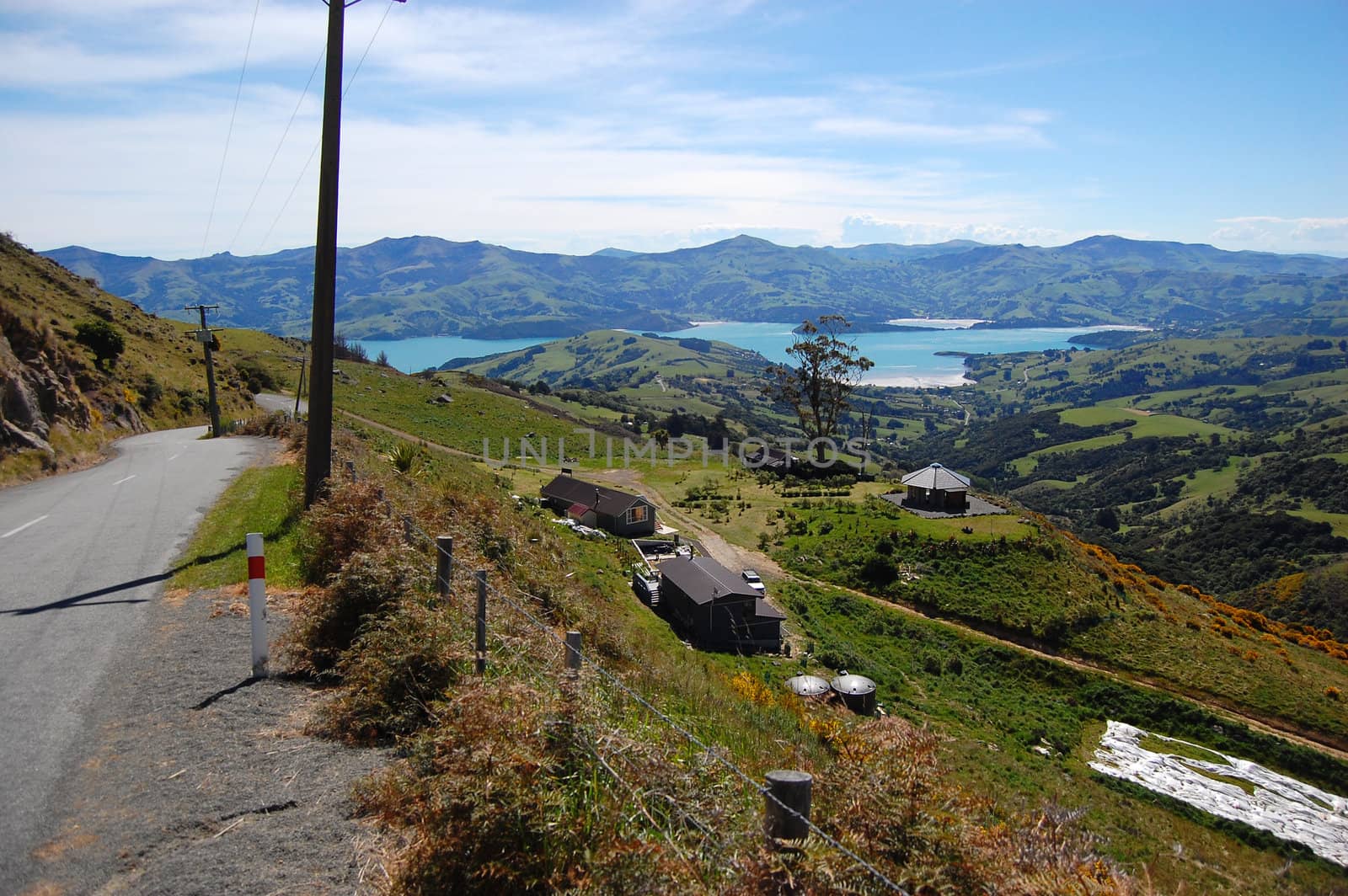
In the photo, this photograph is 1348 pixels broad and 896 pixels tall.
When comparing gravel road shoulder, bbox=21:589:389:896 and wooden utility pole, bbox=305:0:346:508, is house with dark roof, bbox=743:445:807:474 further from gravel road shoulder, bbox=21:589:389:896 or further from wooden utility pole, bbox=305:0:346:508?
gravel road shoulder, bbox=21:589:389:896

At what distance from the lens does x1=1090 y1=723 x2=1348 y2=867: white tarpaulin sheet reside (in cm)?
2188

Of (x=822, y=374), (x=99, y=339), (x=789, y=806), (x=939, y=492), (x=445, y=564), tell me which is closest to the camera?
(x=789, y=806)

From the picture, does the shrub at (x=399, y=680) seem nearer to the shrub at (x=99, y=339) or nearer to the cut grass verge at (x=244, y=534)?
the cut grass verge at (x=244, y=534)

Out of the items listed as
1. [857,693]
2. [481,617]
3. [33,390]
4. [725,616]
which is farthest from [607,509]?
[481,617]

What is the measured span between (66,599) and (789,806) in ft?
31.4

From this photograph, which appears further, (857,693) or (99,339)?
(99,339)

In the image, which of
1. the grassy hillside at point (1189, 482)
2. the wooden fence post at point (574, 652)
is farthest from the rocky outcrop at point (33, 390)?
the grassy hillside at point (1189, 482)

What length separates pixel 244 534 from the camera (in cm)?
1208

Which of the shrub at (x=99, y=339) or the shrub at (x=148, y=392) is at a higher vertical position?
the shrub at (x=99, y=339)

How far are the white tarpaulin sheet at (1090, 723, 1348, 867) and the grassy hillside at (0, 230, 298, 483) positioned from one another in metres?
32.4

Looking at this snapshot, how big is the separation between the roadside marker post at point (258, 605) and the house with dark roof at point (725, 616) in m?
20.4


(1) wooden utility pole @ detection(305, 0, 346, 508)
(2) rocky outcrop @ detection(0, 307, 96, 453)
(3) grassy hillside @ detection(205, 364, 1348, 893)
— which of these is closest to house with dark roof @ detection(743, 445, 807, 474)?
(3) grassy hillside @ detection(205, 364, 1348, 893)

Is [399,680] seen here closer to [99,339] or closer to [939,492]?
[99,339]

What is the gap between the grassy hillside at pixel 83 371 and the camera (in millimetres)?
20016
